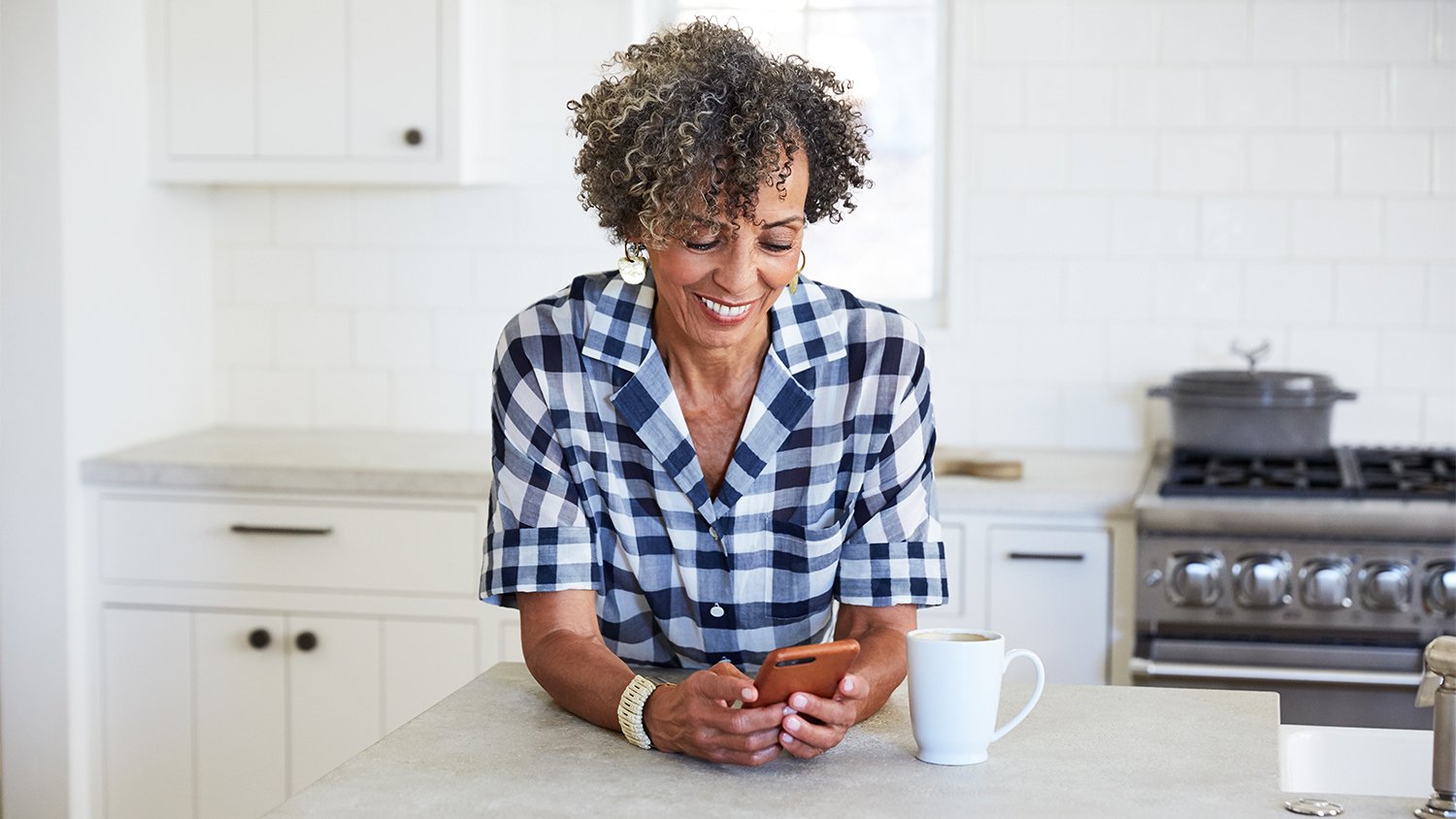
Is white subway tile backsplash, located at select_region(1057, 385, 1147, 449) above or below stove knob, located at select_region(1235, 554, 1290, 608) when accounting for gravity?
above

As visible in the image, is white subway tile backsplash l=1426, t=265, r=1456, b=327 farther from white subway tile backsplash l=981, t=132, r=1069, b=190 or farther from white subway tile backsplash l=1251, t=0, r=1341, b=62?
white subway tile backsplash l=981, t=132, r=1069, b=190

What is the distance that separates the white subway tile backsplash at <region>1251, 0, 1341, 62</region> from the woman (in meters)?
1.94

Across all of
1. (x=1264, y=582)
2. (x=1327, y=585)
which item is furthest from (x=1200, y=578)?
(x=1327, y=585)

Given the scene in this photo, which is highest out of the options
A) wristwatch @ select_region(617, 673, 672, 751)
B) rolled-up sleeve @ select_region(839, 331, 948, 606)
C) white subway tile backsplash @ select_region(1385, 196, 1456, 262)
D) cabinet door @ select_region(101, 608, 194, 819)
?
white subway tile backsplash @ select_region(1385, 196, 1456, 262)

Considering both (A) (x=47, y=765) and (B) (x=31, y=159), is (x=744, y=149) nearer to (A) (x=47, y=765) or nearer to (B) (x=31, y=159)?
(B) (x=31, y=159)

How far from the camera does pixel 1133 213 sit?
347 cm

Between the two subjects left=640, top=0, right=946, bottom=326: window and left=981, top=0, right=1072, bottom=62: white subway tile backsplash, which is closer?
left=981, top=0, right=1072, bottom=62: white subway tile backsplash

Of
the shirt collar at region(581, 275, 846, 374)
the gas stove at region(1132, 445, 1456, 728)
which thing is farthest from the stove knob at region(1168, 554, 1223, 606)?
the shirt collar at region(581, 275, 846, 374)

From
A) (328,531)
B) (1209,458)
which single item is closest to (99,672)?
(328,531)

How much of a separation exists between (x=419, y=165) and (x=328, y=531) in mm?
849

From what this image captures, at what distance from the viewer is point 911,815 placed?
1263mm

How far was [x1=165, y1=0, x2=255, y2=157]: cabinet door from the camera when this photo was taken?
11.4 ft

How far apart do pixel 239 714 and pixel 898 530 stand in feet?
6.63

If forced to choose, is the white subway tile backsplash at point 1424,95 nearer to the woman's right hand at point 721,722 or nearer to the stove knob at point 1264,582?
the stove knob at point 1264,582
